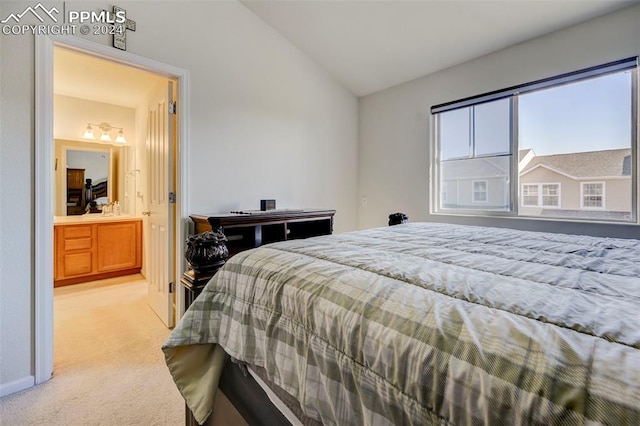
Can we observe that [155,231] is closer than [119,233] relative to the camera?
Yes

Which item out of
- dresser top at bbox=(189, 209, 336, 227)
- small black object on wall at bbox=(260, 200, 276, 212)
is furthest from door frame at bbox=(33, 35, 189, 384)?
small black object on wall at bbox=(260, 200, 276, 212)

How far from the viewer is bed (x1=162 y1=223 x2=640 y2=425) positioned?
0.43 meters

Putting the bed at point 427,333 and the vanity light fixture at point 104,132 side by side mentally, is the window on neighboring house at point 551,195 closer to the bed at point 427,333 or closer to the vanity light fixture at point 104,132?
the bed at point 427,333

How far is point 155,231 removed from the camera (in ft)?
9.48

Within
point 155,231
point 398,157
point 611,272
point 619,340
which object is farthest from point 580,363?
point 398,157

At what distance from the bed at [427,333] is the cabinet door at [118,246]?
12.1 feet

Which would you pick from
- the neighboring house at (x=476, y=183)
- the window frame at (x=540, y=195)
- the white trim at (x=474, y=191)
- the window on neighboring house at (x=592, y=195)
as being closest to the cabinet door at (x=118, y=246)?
the neighboring house at (x=476, y=183)

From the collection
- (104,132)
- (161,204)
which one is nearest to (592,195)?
(161,204)

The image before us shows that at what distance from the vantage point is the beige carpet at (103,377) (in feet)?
5.13

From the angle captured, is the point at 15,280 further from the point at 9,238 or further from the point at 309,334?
the point at 309,334

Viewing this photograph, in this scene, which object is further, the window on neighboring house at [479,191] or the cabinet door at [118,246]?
the cabinet door at [118,246]

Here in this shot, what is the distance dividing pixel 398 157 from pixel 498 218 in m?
1.36

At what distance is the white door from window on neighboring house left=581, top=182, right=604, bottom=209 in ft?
11.6

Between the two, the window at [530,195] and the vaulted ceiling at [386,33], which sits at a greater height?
the vaulted ceiling at [386,33]
